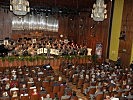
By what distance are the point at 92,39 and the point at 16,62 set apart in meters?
11.1

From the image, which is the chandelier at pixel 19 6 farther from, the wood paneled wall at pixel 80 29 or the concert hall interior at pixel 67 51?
the wood paneled wall at pixel 80 29

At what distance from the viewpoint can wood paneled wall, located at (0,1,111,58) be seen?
2586 cm

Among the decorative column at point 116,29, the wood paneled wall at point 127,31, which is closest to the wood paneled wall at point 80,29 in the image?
the decorative column at point 116,29

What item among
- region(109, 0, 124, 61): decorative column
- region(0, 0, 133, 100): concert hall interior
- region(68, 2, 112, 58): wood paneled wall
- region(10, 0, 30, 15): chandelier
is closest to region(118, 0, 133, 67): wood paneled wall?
region(0, 0, 133, 100): concert hall interior

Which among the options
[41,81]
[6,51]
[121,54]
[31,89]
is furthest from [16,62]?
[121,54]

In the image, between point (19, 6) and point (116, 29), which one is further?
point (116, 29)

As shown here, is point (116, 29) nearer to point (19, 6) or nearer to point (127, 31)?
point (127, 31)

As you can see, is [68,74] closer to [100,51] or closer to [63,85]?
[63,85]

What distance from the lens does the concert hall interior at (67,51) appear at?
1356 centimetres

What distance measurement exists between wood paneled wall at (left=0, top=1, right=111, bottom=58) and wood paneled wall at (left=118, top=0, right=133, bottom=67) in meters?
2.29

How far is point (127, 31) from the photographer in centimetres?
2256

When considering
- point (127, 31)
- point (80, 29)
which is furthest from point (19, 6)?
point (80, 29)

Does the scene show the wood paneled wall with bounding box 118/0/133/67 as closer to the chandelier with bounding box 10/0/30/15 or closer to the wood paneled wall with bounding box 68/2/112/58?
the wood paneled wall with bounding box 68/2/112/58

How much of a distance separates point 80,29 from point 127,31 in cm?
955
